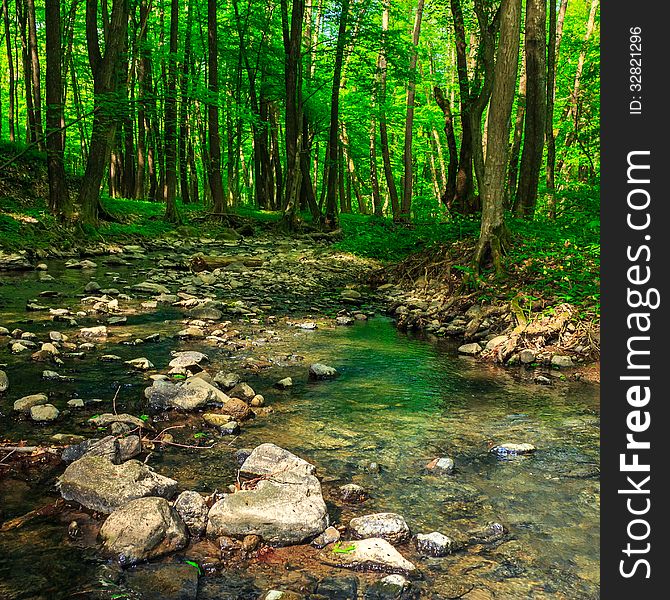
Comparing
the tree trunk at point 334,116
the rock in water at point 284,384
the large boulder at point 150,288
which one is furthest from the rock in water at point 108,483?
the tree trunk at point 334,116

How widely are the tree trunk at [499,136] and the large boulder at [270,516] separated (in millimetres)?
6031

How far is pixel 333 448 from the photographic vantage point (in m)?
3.77

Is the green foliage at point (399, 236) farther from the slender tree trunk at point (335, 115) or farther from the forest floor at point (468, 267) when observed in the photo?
the slender tree trunk at point (335, 115)

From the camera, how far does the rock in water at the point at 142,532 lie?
7.95ft

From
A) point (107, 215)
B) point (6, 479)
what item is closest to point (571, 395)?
point (6, 479)

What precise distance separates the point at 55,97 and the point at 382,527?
14.0 metres

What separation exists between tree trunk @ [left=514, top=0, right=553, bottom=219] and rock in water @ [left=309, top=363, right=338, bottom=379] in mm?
6815

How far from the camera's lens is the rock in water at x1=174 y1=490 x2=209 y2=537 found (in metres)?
2.68

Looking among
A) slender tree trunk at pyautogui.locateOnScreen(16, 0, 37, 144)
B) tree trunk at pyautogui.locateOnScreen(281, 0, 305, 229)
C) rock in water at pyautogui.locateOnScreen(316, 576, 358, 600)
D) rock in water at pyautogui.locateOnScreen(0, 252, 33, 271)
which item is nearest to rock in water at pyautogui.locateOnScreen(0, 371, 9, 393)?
rock in water at pyautogui.locateOnScreen(316, 576, 358, 600)

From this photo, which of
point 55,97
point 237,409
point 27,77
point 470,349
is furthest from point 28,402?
point 27,77

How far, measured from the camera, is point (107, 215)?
15.7 meters

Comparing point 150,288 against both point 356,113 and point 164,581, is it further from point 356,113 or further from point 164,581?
point 356,113

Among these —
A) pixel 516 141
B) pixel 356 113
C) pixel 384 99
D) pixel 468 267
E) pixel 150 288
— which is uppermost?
pixel 356 113

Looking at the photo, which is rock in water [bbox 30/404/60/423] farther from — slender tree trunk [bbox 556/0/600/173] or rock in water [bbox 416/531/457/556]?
slender tree trunk [bbox 556/0/600/173]
